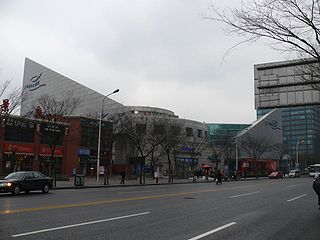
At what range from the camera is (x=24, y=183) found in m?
23.5

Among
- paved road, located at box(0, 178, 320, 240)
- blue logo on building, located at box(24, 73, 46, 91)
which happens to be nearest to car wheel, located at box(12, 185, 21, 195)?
paved road, located at box(0, 178, 320, 240)

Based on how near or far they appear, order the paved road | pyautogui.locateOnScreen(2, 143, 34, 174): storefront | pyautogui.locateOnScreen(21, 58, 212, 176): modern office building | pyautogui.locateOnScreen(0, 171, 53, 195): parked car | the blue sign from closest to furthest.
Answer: the paved road
pyautogui.locateOnScreen(0, 171, 53, 195): parked car
pyautogui.locateOnScreen(2, 143, 34, 174): storefront
the blue sign
pyautogui.locateOnScreen(21, 58, 212, 176): modern office building

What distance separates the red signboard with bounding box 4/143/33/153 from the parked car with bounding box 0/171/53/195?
28.8 m

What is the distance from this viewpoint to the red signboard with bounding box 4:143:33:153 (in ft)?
171

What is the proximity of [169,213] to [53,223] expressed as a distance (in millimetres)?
4350

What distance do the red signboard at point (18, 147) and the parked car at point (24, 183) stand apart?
28.8 m

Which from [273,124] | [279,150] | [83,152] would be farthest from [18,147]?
[279,150]

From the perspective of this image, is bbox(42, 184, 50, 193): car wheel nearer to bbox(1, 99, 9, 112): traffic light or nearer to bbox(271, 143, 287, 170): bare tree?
bbox(1, 99, 9, 112): traffic light

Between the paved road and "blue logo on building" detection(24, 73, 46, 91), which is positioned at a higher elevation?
"blue logo on building" detection(24, 73, 46, 91)

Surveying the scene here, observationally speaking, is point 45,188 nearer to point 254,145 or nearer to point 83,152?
point 83,152

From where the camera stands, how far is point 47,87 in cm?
8306

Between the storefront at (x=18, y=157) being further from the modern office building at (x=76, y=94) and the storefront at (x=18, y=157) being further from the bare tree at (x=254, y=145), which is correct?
the bare tree at (x=254, y=145)

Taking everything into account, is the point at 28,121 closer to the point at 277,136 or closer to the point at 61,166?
the point at 61,166

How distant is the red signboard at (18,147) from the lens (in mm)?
52150
